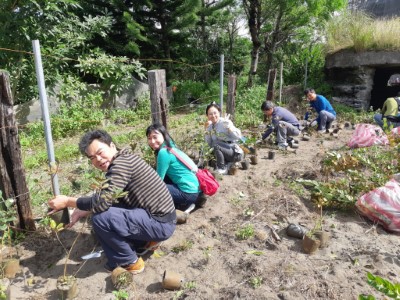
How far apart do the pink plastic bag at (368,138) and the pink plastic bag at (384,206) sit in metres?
2.28

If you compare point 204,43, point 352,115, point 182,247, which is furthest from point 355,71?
point 182,247

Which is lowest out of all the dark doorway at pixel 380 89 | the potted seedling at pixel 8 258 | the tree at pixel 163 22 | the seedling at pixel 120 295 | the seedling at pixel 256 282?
the seedling at pixel 256 282

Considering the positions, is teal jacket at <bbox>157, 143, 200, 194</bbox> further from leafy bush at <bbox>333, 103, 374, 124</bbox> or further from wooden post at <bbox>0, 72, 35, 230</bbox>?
leafy bush at <bbox>333, 103, 374, 124</bbox>

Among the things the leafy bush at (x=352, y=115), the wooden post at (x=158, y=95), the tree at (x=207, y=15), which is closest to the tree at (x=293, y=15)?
the tree at (x=207, y=15)

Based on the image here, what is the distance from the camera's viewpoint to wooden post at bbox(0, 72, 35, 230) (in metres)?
2.58

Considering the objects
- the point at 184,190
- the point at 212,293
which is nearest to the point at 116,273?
the point at 212,293

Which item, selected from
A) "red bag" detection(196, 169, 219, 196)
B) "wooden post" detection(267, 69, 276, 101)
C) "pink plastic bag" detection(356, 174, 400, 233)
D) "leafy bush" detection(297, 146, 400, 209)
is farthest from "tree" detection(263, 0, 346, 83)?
"red bag" detection(196, 169, 219, 196)

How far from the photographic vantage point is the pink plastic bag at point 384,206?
119 inches

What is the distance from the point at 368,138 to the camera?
5348 mm

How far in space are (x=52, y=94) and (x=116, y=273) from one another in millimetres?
6037

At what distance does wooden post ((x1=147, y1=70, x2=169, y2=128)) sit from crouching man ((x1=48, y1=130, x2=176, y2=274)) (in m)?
1.47

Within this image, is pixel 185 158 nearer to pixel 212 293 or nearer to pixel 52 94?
pixel 212 293

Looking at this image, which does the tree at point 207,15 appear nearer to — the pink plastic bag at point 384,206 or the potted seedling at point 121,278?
the pink plastic bag at point 384,206

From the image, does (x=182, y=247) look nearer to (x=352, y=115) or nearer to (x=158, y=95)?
(x=158, y=95)
